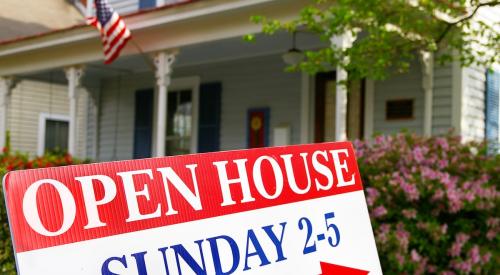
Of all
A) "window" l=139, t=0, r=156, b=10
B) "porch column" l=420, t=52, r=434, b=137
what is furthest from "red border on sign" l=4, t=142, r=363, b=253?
"window" l=139, t=0, r=156, b=10

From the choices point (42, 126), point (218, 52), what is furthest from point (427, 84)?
point (42, 126)

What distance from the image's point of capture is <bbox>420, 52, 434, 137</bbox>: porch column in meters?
8.43

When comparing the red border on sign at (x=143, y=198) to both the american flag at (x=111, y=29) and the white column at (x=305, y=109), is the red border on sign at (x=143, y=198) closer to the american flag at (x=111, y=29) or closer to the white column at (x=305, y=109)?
the american flag at (x=111, y=29)

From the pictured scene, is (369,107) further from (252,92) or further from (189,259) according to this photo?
(189,259)

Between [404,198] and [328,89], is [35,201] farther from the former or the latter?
[328,89]

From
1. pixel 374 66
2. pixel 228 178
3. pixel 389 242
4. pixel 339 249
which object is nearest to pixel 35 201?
pixel 228 178

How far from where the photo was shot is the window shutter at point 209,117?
36.7ft

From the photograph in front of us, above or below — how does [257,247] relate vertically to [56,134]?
below

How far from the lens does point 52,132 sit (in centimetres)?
1897

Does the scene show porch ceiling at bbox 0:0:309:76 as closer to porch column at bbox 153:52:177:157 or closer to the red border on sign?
porch column at bbox 153:52:177:157

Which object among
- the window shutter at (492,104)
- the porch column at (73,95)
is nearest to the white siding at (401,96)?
the window shutter at (492,104)

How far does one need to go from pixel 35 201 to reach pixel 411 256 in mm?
3393

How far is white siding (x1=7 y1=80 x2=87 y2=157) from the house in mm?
4742

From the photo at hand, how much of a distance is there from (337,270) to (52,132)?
18571 mm
